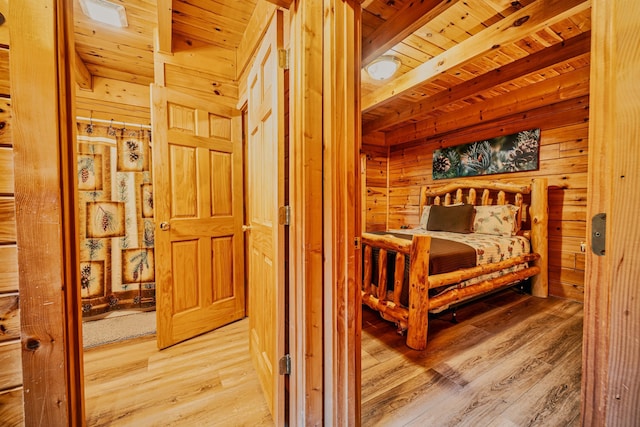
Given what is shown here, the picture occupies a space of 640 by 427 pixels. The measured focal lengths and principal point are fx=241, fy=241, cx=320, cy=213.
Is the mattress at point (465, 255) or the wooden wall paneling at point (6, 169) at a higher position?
the wooden wall paneling at point (6, 169)

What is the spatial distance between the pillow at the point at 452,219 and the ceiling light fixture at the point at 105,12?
3927 millimetres

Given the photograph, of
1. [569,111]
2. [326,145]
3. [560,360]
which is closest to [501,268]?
[560,360]

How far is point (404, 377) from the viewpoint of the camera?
5.28 ft

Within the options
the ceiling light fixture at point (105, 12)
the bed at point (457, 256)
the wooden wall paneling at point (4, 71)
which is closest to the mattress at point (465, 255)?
the bed at point (457, 256)

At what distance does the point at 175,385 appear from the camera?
1538 mm

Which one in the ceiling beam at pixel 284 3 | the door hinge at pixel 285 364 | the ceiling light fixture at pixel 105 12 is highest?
the ceiling light fixture at pixel 105 12

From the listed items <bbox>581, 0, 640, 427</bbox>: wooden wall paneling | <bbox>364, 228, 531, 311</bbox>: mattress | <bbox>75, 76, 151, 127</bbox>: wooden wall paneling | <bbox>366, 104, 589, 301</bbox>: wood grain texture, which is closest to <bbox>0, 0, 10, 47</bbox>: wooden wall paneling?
<bbox>581, 0, 640, 427</bbox>: wooden wall paneling

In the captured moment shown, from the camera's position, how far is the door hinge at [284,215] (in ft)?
3.84

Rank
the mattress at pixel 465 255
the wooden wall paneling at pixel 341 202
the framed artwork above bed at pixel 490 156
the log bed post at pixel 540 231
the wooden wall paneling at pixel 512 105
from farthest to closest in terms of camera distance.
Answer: the framed artwork above bed at pixel 490 156, the log bed post at pixel 540 231, the wooden wall paneling at pixel 512 105, the mattress at pixel 465 255, the wooden wall paneling at pixel 341 202

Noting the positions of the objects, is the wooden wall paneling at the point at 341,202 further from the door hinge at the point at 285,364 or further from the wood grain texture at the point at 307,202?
the door hinge at the point at 285,364

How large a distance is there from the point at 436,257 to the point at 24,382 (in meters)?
2.28

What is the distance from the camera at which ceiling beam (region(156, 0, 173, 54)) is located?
1.58m

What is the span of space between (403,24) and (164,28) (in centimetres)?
173

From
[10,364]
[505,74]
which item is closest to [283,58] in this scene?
[10,364]
